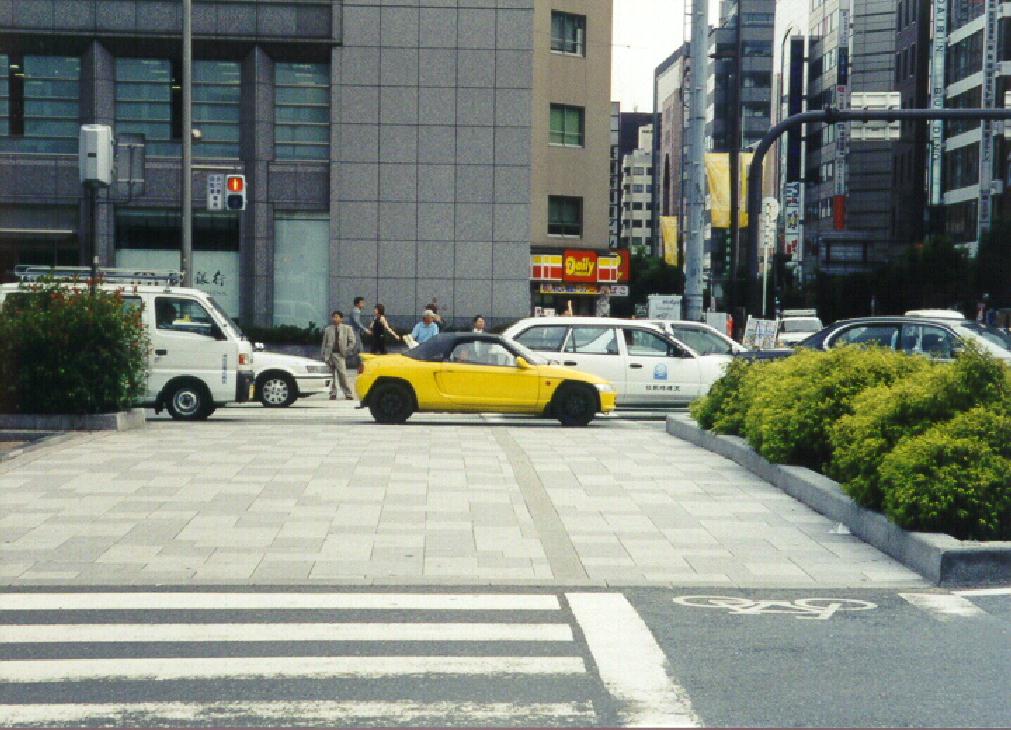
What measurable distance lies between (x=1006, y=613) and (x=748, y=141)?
128451 millimetres

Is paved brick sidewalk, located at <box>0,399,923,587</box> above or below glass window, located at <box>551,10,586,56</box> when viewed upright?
below

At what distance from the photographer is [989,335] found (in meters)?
20.9

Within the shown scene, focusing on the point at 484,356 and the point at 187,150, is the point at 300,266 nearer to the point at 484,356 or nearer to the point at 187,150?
the point at 187,150

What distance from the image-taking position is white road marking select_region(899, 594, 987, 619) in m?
7.62

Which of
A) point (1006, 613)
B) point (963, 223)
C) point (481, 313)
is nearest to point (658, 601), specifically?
point (1006, 613)

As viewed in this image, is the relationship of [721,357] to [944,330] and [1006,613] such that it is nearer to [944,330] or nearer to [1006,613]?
[944,330]

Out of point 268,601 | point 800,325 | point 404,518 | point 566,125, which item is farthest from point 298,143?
A: point 268,601

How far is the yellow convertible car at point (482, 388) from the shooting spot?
21109 millimetres

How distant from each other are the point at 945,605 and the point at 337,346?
19866 mm

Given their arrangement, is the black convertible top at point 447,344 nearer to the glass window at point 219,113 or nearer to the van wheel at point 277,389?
the van wheel at point 277,389

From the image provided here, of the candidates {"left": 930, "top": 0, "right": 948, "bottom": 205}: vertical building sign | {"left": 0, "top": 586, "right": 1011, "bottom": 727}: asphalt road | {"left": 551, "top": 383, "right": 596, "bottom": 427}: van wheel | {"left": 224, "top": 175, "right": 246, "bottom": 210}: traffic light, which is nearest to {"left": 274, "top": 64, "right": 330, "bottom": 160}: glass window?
{"left": 224, "top": 175, "right": 246, "bottom": 210}: traffic light

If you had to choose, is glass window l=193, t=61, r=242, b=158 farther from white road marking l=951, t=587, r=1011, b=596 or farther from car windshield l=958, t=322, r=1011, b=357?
white road marking l=951, t=587, r=1011, b=596

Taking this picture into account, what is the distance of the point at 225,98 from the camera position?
39312 millimetres

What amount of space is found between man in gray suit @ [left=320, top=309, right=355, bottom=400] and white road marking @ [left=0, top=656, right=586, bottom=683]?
66.2ft
